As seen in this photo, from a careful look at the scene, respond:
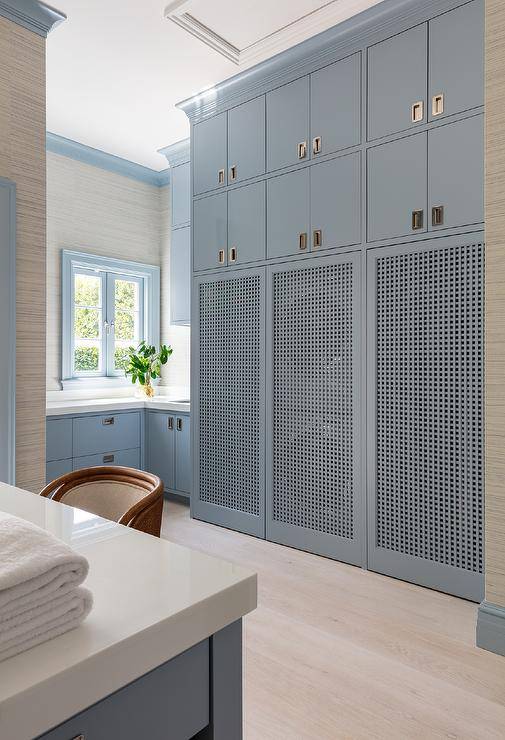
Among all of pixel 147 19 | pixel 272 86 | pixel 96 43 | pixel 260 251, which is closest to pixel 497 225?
pixel 260 251

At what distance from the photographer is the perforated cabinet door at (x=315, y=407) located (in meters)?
2.94

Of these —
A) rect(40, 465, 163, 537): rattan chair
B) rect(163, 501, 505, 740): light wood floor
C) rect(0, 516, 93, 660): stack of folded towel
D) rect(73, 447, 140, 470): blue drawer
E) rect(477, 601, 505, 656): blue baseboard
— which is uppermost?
rect(0, 516, 93, 660): stack of folded towel

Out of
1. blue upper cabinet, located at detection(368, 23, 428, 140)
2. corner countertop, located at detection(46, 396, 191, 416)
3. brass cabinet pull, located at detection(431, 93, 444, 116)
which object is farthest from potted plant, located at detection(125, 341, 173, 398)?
brass cabinet pull, located at detection(431, 93, 444, 116)

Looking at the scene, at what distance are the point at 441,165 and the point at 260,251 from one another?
118 centimetres

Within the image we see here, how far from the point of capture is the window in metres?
4.57

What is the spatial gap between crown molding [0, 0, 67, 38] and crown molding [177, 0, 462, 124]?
1.06 meters

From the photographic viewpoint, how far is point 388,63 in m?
2.76

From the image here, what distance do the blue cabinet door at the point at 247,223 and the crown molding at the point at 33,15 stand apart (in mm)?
1319

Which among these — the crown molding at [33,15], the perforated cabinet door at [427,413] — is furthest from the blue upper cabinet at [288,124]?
the crown molding at [33,15]

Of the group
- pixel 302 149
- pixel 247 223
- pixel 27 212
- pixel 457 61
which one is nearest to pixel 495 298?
pixel 457 61

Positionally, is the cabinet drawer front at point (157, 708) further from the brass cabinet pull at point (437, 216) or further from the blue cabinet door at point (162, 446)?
the blue cabinet door at point (162, 446)

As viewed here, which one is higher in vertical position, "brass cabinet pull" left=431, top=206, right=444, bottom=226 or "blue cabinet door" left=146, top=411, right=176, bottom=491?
"brass cabinet pull" left=431, top=206, right=444, bottom=226

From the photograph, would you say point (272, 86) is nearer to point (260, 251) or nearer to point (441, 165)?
point (260, 251)

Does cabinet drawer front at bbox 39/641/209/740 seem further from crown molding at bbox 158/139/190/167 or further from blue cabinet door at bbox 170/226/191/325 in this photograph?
crown molding at bbox 158/139/190/167
